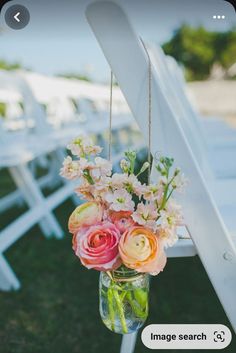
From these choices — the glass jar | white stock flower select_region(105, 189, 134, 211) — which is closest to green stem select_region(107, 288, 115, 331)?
the glass jar

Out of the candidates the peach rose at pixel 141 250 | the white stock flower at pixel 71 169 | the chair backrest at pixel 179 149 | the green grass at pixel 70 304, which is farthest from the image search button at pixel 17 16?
the green grass at pixel 70 304

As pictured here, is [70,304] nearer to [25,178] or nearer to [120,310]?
[25,178]

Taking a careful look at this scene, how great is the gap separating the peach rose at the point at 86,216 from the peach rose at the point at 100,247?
0.04ft

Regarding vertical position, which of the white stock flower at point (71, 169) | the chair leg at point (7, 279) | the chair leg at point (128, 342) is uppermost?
the white stock flower at point (71, 169)

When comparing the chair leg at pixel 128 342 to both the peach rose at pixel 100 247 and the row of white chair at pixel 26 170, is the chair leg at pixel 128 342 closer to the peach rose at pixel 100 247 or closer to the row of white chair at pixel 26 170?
the peach rose at pixel 100 247

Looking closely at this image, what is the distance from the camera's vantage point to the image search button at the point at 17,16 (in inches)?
30.6

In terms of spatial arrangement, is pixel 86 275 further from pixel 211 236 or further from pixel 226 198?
pixel 211 236

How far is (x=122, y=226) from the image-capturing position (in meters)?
0.63

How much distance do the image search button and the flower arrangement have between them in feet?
0.86

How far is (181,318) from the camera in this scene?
1.13m

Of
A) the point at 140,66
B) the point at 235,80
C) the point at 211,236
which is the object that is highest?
the point at 140,66

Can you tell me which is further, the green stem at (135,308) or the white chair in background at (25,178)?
the white chair in background at (25,178)

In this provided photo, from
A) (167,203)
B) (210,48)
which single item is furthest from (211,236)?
(210,48)

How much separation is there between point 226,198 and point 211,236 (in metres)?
0.37
